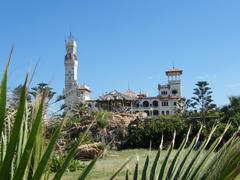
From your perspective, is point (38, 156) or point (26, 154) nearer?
point (26, 154)

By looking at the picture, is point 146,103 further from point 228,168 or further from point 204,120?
point 228,168

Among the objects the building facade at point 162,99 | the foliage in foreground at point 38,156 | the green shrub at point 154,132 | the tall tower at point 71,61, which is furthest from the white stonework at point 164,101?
the foliage in foreground at point 38,156

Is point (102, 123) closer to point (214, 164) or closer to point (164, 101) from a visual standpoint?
point (214, 164)

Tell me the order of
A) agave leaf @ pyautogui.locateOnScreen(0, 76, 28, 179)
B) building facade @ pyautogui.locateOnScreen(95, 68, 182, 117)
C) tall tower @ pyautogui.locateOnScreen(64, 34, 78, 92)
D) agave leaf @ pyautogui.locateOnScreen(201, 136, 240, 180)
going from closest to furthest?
agave leaf @ pyautogui.locateOnScreen(0, 76, 28, 179), agave leaf @ pyautogui.locateOnScreen(201, 136, 240, 180), building facade @ pyautogui.locateOnScreen(95, 68, 182, 117), tall tower @ pyautogui.locateOnScreen(64, 34, 78, 92)

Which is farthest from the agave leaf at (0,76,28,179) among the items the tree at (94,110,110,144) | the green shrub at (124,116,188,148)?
the green shrub at (124,116,188,148)

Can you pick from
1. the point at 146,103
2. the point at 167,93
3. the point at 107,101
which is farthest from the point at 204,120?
the point at 167,93

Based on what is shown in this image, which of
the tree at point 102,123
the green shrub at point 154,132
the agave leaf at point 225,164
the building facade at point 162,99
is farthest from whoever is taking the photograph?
the building facade at point 162,99

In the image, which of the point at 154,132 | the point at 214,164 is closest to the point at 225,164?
the point at 214,164

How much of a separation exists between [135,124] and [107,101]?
26452mm

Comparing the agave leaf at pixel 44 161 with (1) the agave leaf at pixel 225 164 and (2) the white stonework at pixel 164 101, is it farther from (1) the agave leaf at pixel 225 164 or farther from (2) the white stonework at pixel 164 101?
(2) the white stonework at pixel 164 101

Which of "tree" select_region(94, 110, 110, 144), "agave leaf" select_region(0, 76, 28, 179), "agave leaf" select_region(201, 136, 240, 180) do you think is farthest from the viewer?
"tree" select_region(94, 110, 110, 144)

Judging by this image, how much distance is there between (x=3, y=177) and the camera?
3.22 ft

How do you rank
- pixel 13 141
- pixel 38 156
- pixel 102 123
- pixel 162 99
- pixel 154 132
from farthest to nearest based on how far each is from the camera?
pixel 162 99, pixel 154 132, pixel 102 123, pixel 38 156, pixel 13 141

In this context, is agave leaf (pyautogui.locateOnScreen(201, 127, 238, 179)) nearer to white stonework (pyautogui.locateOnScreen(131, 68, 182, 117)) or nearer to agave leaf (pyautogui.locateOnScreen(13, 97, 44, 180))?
agave leaf (pyautogui.locateOnScreen(13, 97, 44, 180))
